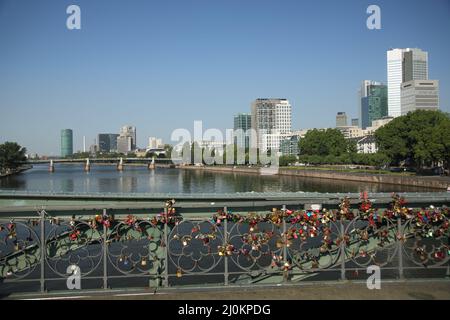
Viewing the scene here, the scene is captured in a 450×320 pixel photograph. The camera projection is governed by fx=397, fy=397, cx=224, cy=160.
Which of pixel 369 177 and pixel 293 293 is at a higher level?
pixel 293 293

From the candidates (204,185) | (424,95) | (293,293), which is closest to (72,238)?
(293,293)

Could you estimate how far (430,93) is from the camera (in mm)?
175500

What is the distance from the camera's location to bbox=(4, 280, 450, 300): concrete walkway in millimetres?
5352

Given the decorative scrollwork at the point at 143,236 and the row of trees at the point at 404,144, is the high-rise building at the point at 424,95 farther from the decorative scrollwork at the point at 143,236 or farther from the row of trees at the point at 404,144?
the decorative scrollwork at the point at 143,236

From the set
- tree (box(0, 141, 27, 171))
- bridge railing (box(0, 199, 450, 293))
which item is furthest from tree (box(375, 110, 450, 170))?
tree (box(0, 141, 27, 171))

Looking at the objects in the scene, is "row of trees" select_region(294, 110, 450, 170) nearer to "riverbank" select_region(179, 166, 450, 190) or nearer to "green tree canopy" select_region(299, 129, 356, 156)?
"green tree canopy" select_region(299, 129, 356, 156)

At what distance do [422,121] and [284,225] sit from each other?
2978 inches

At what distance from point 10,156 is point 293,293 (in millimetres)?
128584

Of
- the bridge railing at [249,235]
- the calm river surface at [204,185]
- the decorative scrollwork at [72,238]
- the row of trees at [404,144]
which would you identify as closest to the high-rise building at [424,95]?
the row of trees at [404,144]

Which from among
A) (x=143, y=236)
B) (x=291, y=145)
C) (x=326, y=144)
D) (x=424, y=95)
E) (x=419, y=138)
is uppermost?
(x=424, y=95)

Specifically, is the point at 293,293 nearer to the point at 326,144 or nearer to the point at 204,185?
the point at 204,185

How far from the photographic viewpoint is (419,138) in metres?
66.9

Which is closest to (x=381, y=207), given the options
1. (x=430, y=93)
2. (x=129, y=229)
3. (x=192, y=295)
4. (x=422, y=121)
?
(x=192, y=295)
